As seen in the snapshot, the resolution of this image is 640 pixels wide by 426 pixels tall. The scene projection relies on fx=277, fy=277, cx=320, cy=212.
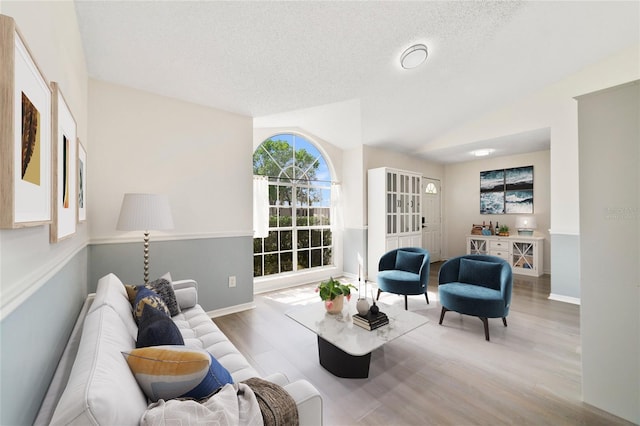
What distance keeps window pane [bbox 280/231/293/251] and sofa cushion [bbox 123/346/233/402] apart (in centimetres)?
357

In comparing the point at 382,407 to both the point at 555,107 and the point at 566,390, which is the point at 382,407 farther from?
the point at 555,107

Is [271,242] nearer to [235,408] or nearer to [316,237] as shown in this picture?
[316,237]

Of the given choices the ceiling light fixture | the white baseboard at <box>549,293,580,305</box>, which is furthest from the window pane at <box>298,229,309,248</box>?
the white baseboard at <box>549,293,580,305</box>

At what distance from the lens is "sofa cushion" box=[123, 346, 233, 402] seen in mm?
949

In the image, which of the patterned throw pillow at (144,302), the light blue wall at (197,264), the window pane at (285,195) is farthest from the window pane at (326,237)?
the patterned throw pillow at (144,302)

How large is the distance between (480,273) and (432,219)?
370 centimetres

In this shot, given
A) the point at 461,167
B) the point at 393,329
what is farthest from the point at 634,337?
the point at 461,167

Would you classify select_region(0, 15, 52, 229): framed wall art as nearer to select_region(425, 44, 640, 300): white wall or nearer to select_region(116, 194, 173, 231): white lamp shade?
select_region(116, 194, 173, 231): white lamp shade

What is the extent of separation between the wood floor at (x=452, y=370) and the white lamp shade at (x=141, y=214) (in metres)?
1.34

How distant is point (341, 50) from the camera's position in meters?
2.59

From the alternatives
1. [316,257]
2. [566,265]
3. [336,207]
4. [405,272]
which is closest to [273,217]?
[316,257]

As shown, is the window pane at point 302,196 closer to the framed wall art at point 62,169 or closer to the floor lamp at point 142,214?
the floor lamp at point 142,214

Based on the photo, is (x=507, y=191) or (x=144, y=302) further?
(x=507, y=191)

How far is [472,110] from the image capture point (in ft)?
14.5
